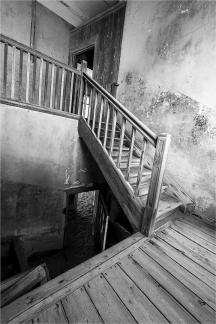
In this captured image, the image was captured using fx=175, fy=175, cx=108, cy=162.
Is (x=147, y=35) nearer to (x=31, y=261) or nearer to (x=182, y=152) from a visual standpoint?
(x=182, y=152)

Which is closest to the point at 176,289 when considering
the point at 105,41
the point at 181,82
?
the point at 181,82

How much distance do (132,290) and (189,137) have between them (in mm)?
2679

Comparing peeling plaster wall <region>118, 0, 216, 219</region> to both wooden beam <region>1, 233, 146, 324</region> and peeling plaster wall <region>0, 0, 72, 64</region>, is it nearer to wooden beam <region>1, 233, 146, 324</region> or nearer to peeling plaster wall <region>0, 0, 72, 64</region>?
wooden beam <region>1, 233, 146, 324</region>

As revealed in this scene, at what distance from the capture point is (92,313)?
125cm

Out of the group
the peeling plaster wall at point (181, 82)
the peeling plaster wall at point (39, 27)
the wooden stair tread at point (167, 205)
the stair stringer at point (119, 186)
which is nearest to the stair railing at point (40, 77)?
the peeling plaster wall at point (39, 27)

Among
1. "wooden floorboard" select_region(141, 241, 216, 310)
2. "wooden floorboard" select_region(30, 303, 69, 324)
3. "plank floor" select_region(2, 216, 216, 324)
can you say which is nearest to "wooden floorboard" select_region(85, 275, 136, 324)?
"plank floor" select_region(2, 216, 216, 324)

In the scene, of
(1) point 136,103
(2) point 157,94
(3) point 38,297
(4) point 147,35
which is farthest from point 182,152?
(3) point 38,297

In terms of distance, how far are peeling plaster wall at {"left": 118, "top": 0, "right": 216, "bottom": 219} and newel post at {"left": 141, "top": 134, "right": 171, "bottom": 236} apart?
1428 mm

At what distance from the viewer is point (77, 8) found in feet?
16.8

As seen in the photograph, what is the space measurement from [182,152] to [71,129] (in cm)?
219

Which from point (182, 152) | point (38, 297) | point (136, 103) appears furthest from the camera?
point (136, 103)

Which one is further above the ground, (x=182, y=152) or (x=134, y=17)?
(x=134, y=17)

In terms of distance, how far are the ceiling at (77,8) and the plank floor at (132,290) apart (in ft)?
19.8

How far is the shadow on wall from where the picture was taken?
9.81 feet
